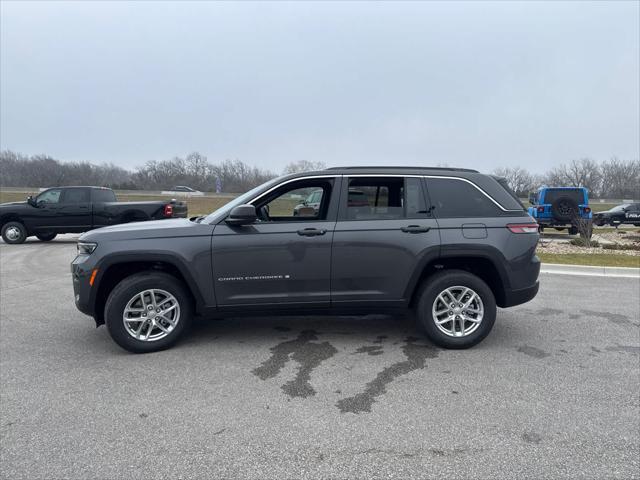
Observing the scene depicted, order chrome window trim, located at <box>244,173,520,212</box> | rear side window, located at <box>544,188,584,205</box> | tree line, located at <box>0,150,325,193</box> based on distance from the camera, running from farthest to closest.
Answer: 1. tree line, located at <box>0,150,325,193</box>
2. rear side window, located at <box>544,188,584,205</box>
3. chrome window trim, located at <box>244,173,520,212</box>

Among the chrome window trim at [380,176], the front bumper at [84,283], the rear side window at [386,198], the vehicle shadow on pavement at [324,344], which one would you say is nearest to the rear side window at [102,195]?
the vehicle shadow on pavement at [324,344]

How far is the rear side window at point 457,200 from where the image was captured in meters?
4.35

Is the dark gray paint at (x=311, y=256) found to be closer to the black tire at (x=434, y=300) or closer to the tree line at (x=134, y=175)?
the black tire at (x=434, y=300)

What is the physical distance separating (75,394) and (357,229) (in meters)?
2.85

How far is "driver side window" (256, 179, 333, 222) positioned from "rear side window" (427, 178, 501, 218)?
3.71 feet

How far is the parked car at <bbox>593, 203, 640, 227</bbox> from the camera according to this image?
76.2 feet

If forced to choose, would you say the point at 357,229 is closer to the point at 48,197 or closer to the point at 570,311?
the point at 570,311

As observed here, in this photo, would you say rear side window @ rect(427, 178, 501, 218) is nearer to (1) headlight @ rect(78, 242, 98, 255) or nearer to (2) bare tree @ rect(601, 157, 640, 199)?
(1) headlight @ rect(78, 242, 98, 255)

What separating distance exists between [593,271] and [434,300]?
6.19 metres

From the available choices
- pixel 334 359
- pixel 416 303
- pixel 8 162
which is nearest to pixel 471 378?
pixel 416 303

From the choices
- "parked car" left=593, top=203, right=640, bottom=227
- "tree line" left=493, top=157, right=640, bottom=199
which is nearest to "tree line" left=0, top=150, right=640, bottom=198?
"tree line" left=493, top=157, right=640, bottom=199

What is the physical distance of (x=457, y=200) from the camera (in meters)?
4.38

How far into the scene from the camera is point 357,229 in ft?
13.8

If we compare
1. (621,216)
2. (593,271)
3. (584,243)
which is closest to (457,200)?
(593,271)
